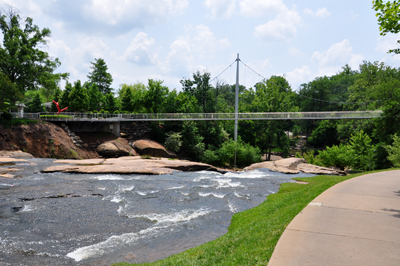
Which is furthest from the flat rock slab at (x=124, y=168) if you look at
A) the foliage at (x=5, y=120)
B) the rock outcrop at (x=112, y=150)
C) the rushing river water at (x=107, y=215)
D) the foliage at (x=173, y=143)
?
the foliage at (x=173, y=143)

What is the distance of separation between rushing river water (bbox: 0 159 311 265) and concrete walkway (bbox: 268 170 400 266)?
3523 mm

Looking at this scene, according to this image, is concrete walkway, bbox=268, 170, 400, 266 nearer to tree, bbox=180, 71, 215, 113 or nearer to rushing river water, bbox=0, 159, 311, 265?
rushing river water, bbox=0, 159, 311, 265

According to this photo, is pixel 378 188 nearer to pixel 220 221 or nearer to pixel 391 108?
pixel 220 221

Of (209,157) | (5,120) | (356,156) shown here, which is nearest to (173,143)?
(209,157)

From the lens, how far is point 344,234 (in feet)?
19.4

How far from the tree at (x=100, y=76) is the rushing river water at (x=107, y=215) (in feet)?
214

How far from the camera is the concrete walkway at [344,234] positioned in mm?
4746

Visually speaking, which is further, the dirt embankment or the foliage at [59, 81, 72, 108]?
the foliage at [59, 81, 72, 108]

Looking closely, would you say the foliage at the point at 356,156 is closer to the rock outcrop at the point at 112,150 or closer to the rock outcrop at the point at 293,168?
the rock outcrop at the point at 293,168

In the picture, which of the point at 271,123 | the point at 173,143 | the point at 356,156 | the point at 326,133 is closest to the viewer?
the point at 356,156

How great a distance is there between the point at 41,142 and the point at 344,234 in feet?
104

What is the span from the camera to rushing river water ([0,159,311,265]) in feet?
25.5

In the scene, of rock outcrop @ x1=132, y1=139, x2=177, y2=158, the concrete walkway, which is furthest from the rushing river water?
rock outcrop @ x1=132, y1=139, x2=177, y2=158

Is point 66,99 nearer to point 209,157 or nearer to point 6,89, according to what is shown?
point 6,89
